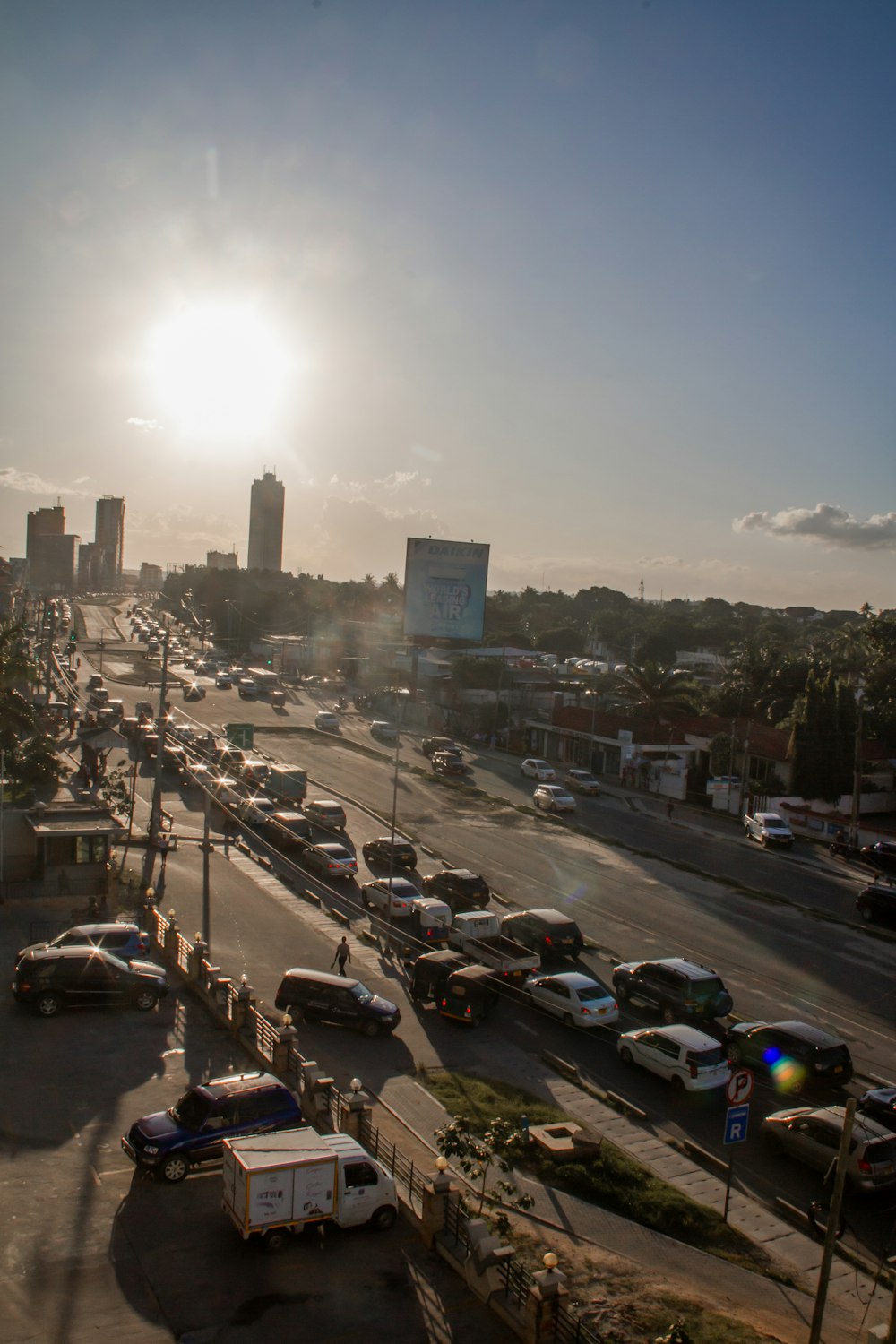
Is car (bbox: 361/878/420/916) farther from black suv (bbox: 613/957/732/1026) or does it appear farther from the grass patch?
the grass patch

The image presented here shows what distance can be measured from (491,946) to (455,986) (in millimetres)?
3698

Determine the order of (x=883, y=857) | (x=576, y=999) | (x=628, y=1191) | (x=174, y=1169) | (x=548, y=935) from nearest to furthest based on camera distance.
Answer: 1. (x=174, y=1169)
2. (x=628, y=1191)
3. (x=576, y=999)
4. (x=548, y=935)
5. (x=883, y=857)

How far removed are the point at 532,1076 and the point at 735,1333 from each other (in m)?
9.16

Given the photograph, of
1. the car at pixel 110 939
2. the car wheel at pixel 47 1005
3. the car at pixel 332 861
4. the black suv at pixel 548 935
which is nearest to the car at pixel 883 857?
the black suv at pixel 548 935

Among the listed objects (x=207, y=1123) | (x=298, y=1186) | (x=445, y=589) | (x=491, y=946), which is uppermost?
(x=445, y=589)

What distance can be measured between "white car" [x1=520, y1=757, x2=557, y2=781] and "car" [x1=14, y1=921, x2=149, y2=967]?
124 ft

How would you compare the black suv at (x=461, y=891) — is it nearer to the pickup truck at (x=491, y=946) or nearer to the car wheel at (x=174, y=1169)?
the pickup truck at (x=491, y=946)

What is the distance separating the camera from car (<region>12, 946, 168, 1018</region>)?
20.3m

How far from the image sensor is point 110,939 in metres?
23.3

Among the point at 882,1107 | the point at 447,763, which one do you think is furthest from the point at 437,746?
the point at 882,1107

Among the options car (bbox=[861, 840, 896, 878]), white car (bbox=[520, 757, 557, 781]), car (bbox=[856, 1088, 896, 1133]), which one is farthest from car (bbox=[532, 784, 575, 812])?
car (bbox=[856, 1088, 896, 1133])

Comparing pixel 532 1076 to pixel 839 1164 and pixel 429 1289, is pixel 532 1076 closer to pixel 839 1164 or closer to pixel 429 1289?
pixel 429 1289

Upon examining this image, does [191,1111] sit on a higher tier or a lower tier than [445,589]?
lower

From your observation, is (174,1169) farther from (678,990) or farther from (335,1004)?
(678,990)
